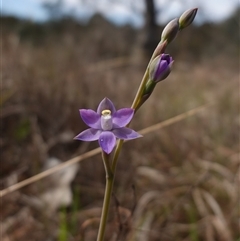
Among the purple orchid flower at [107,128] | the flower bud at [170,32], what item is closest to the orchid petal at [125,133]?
the purple orchid flower at [107,128]

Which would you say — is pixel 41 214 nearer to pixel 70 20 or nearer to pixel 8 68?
pixel 8 68

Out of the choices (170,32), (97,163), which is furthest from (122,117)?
(97,163)

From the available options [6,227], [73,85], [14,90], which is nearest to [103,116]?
[6,227]

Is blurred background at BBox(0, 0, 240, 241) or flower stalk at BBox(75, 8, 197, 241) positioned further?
blurred background at BBox(0, 0, 240, 241)

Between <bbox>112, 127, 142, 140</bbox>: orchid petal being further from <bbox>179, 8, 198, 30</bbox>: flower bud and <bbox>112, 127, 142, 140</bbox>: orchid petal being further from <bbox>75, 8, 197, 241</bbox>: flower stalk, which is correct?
<bbox>179, 8, 198, 30</bbox>: flower bud

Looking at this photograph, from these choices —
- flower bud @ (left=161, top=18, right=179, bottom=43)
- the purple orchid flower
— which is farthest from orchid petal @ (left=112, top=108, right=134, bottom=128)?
flower bud @ (left=161, top=18, right=179, bottom=43)

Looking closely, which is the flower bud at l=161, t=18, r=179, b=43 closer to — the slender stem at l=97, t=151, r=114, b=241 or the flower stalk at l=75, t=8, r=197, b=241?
the flower stalk at l=75, t=8, r=197, b=241

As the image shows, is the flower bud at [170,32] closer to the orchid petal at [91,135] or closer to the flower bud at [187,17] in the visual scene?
the flower bud at [187,17]

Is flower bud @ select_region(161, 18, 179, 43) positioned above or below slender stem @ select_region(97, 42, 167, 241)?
above

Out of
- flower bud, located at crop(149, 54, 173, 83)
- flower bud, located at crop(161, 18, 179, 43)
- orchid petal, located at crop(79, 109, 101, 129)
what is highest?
flower bud, located at crop(161, 18, 179, 43)
